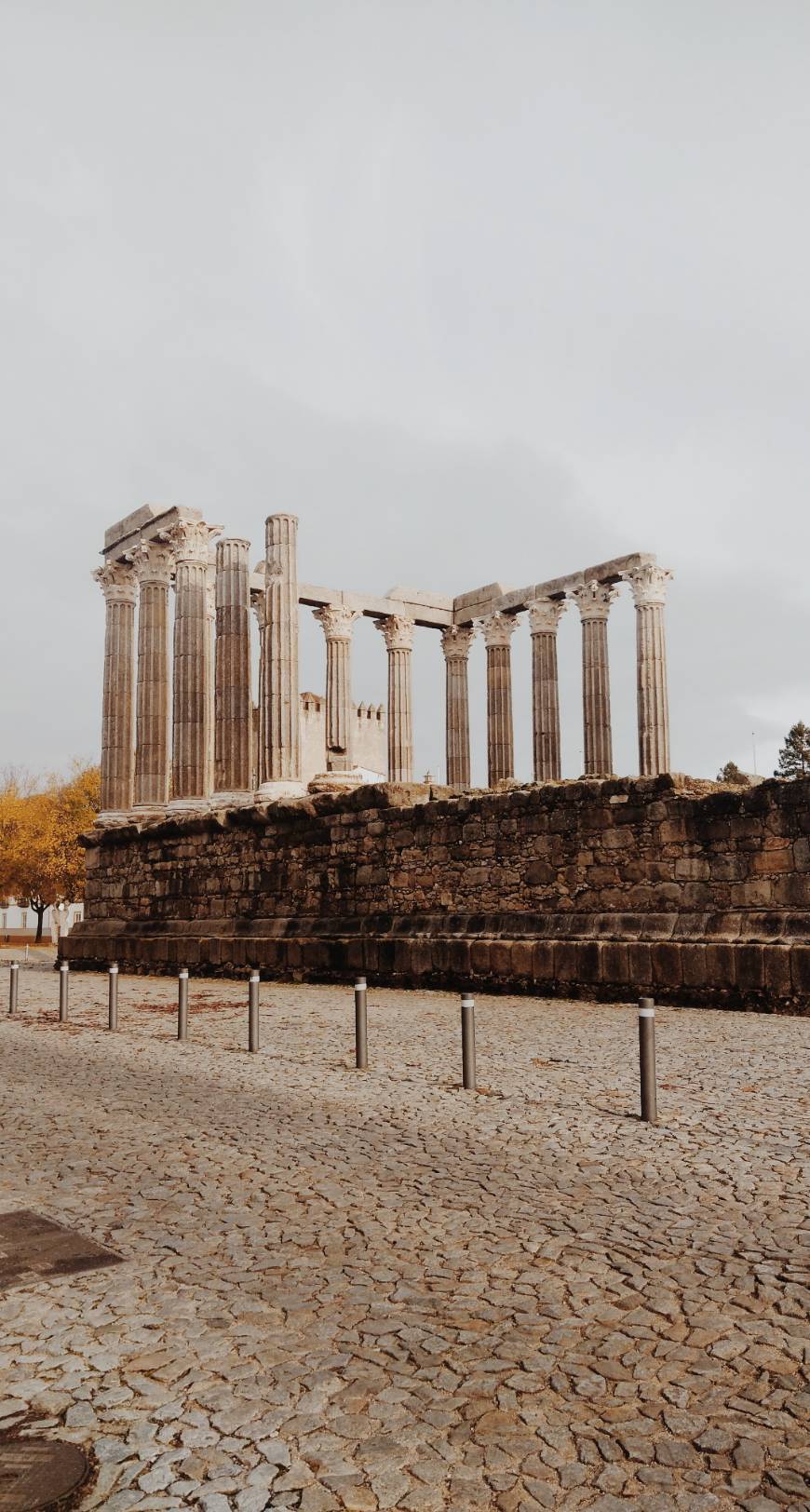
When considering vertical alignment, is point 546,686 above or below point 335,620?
below

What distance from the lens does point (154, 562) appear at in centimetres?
2417

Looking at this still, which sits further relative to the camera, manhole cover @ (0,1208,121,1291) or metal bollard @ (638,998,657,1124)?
metal bollard @ (638,998,657,1124)

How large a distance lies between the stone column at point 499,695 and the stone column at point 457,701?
4.61 feet

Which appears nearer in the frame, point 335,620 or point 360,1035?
point 360,1035

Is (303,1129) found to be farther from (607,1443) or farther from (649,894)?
(649,894)

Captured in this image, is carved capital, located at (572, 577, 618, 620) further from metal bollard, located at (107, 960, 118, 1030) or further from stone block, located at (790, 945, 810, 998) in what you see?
metal bollard, located at (107, 960, 118, 1030)

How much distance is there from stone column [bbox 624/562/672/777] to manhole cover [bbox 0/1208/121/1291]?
2220 cm

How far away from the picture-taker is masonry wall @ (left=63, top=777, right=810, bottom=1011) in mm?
11453

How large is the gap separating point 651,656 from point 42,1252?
76.1 ft

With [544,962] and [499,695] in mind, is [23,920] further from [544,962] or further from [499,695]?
[544,962]

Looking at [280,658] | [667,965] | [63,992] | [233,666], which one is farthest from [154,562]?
[667,965]

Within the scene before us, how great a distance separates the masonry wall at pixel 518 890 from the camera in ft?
37.6

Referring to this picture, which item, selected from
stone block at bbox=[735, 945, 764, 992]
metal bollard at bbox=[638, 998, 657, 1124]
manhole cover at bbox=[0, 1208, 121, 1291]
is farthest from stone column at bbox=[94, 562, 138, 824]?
manhole cover at bbox=[0, 1208, 121, 1291]

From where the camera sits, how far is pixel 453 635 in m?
31.9
